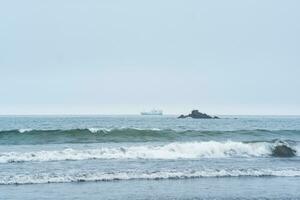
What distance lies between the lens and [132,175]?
2028 centimetres

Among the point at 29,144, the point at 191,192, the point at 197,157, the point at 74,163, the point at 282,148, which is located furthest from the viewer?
the point at 29,144

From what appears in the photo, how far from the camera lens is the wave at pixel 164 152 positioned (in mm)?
26281

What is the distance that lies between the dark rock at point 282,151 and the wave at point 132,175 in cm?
763

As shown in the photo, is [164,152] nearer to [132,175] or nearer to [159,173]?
[159,173]

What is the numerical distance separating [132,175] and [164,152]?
28.2 feet

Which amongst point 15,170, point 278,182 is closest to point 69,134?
point 15,170

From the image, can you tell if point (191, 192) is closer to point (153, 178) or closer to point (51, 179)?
point (153, 178)

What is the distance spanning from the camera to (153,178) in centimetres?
1994

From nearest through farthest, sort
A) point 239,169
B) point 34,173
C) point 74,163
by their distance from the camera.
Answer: point 34,173
point 239,169
point 74,163

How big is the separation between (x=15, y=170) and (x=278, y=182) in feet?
33.1

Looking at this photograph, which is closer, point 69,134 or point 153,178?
point 153,178

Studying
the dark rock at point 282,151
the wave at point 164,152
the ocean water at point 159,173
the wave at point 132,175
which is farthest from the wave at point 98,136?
the wave at point 132,175

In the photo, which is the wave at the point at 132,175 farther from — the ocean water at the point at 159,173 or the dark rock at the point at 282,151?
the dark rock at the point at 282,151

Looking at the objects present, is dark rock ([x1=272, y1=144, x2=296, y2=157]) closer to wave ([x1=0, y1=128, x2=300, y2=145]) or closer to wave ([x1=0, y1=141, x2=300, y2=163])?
wave ([x1=0, y1=141, x2=300, y2=163])
